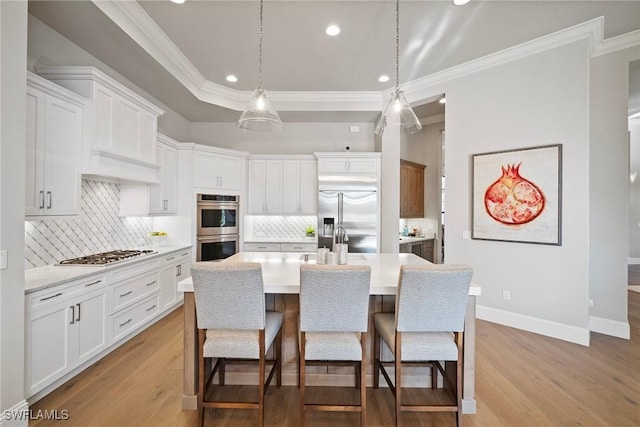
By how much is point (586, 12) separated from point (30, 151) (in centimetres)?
514

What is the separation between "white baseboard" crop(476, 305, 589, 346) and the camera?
3.24 metres

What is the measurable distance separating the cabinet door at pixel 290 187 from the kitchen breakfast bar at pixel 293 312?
2.45 m

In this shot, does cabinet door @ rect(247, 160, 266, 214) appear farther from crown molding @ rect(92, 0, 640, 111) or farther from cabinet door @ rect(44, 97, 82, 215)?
cabinet door @ rect(44, 97, 82, 215)

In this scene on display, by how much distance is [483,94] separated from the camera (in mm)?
3889

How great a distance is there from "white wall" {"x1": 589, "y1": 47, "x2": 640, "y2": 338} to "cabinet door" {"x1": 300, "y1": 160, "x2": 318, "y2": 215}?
3824mm

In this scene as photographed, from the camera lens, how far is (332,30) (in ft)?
10.5

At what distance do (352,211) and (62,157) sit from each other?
373 centimetres

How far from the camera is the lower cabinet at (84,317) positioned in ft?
6.93

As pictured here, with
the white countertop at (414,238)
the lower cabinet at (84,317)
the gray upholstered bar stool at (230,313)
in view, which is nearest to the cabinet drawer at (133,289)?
the lower cabinet at (84,317)

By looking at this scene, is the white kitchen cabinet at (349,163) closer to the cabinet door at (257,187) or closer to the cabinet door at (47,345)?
Result: the cabinet door at (257,187)

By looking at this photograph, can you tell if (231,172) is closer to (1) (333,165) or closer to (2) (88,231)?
(1) (333,165)

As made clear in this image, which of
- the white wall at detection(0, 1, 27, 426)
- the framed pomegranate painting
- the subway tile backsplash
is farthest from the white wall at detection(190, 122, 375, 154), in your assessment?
the white wall at detection(0, 1, 27, 426)

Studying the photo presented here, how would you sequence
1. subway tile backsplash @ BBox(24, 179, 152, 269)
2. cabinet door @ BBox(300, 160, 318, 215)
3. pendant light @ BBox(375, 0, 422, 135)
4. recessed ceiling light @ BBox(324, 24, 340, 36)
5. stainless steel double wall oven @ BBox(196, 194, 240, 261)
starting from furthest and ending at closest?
cabinet door @ BBox(300, 160, 318, 215) → stainless steel double wall oven @ BBox(196, 194, 240, 261) → recessed ceiling light @ BBox(324, 24, 340, 36) → subway tile backsplash @ BBox(24, 179, 152, 269) → pendant light @ BBox(375, 0, 422, 135)

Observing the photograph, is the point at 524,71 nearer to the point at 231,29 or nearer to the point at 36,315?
the point at 231,29
